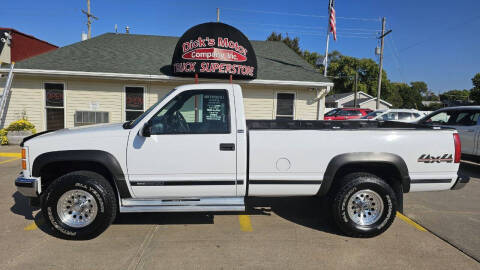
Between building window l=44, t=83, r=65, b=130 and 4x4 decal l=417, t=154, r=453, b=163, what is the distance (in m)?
11.9

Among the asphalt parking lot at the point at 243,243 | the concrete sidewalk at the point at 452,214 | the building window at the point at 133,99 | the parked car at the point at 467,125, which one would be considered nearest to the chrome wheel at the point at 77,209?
the asphalt parking lot at the point at 243,243

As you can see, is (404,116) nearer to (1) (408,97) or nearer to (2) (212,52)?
(2) (212,52)

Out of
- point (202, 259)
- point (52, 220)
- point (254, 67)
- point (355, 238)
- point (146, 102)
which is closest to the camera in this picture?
point (202, 259)

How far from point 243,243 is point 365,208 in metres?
1.70

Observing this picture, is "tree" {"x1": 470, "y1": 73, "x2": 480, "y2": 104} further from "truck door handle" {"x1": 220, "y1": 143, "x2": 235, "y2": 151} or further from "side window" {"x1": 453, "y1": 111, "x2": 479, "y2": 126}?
"truck door handle" {"x1": 220, "y1": 143, "x2": 235, "y2": 151}

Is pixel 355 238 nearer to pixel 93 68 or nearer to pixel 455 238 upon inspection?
pixel 455 238

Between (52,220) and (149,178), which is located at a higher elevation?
(149,178)

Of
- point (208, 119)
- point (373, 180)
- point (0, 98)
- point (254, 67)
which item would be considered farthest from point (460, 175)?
point (0, 98)

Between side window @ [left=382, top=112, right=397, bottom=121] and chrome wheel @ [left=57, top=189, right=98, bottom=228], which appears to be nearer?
chrome wheel @ [left=57, top=189, right=98, bottom=228]

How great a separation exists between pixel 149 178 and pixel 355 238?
2802 mm

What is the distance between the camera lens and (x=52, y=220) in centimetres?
354

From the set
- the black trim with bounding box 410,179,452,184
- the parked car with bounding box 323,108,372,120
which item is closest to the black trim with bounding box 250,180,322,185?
the black trim with bounding box 410,179,452,184

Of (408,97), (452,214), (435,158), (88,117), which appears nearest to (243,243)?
(435,158)

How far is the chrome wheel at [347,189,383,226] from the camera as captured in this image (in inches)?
149
